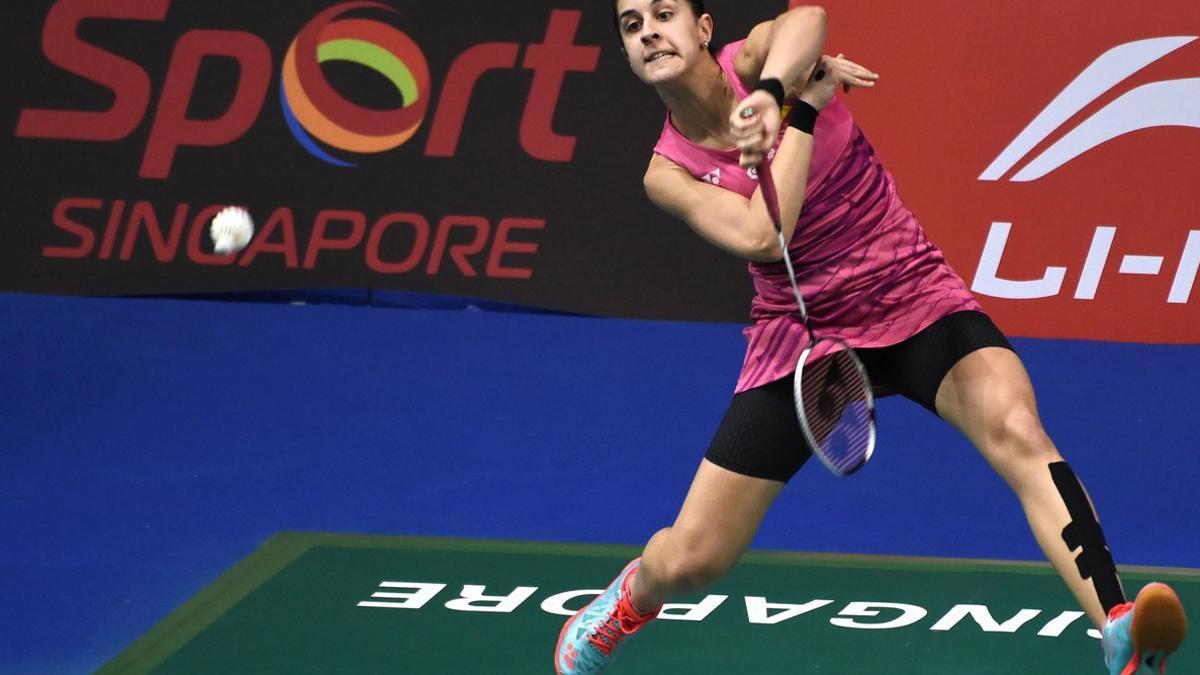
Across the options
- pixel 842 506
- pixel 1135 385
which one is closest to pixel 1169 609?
pixel 842 506

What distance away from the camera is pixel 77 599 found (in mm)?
4746

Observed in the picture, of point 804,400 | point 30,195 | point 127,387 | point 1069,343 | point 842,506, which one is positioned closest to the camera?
point 804,400

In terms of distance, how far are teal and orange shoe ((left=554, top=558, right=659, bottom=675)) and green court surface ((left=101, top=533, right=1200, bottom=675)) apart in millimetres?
228

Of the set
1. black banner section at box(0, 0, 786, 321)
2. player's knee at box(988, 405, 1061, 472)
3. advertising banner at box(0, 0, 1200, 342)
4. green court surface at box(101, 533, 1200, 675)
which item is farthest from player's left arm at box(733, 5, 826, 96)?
black banner section at box(0, 0, 786, 321)

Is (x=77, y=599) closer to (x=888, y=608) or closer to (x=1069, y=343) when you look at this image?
(x=888, y=608)

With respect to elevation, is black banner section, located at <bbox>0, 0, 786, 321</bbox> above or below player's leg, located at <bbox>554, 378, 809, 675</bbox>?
above

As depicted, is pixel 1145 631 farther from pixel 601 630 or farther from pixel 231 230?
pixel 231 230

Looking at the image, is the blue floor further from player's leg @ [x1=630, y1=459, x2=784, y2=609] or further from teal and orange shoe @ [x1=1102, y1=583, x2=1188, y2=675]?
teal and orange shoe @ [x1=1102, y1=583, x2=1188, y2=675]

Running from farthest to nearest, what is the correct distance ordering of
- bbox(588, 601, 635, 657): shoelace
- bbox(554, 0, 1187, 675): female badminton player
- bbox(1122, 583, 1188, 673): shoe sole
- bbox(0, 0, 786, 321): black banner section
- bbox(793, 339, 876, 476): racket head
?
bbox(0, 0, 786, 321): black banner section
bbox(588, 601, 635, 657): shoelace
bbox(793, 339, 876, 476): racket head
bbox(554, 0, 1187, 675): female badminton player
bbox(1122, 583, 1188, 673): shoe sole

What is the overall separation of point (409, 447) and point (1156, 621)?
3456 mm

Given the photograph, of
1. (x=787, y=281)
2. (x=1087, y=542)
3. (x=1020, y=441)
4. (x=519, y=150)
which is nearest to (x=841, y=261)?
(x=787, y=281)

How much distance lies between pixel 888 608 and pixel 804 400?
1119 mm

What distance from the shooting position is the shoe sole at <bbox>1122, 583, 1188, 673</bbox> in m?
3.04

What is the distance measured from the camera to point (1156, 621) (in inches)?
120
